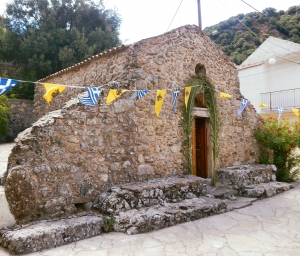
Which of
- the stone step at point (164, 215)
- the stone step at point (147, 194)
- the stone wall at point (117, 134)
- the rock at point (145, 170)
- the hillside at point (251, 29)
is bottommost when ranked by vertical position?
the stone step at point (164, 215)

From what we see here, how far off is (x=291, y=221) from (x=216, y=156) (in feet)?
8.65

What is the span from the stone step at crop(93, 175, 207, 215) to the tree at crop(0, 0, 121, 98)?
11.2 meters

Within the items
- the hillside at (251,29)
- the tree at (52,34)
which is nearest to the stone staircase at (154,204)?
the tree at (52,34)

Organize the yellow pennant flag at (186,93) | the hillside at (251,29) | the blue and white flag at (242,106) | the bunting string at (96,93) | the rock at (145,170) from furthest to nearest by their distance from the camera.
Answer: the hillside at (251,29)
the blue and white flag at (242,106)
the yellow pennant flag at (186,93)
the rock at (145,170)
the bunting string at (96,93)

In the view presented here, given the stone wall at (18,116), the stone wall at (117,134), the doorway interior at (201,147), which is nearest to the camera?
the stone wall at (117,134)

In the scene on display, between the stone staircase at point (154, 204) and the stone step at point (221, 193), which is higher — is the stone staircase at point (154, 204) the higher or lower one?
the higher one

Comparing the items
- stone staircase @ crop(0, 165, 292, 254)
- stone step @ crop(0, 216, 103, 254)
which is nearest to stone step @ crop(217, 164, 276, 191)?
stone staircase @ crop(0, 165, 292, 254)

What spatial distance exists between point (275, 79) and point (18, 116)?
576 inches

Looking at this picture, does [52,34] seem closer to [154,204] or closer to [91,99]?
[91,99]

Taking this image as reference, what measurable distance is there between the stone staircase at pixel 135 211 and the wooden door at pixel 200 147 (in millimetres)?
941

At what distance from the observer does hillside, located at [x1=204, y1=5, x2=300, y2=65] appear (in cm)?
2512

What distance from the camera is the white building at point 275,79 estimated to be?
623 inches

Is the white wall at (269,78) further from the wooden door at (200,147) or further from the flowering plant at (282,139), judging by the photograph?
the wooden door at (200,147)

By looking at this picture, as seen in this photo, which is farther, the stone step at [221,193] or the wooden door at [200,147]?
the wooden door at [200,147]
